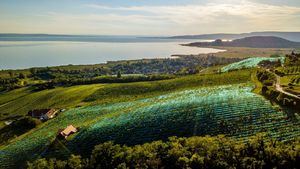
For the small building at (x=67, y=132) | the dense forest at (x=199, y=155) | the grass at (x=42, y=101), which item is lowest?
the grass at (x=42, y=101)

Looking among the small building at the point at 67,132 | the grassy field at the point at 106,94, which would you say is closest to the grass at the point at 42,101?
the grassy field at the point at 106,94

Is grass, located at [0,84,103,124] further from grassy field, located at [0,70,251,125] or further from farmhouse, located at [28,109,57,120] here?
farmhouse, located at [28,109,57,120]

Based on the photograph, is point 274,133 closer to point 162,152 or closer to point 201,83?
point 162,152

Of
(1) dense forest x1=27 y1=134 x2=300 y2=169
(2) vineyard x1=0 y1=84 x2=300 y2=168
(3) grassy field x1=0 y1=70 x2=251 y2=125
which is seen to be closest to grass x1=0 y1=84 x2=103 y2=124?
(3) grassy field x1=0 y1=70 x2=251 y2=125

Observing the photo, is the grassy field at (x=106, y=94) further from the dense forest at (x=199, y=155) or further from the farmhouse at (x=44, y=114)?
the dense forest at (x=199, y=155)

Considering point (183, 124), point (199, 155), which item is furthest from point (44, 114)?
point (199, 155)

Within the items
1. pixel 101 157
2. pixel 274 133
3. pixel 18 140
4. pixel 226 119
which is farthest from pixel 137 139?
pixel 18 140

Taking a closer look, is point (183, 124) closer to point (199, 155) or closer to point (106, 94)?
point (199, 155)
